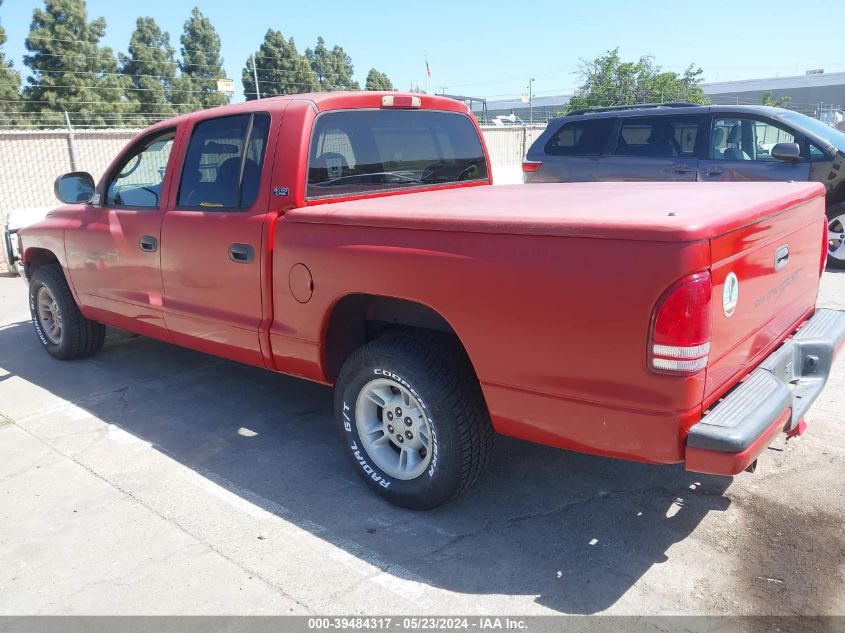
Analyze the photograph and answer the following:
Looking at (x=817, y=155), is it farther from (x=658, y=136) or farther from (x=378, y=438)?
(x=378, y=438)

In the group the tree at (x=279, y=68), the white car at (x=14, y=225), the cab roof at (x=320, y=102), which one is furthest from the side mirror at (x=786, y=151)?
the tree at (x=279, y=68)

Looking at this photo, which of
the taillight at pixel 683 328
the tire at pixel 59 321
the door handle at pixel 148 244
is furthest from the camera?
the tire at pixel 59 321

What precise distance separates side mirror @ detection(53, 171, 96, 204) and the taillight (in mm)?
4348

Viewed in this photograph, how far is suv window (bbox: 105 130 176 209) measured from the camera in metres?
4.58

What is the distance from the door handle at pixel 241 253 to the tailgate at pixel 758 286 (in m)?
2.35

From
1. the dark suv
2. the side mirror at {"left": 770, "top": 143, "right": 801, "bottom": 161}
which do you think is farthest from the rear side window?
the side mirror at {"left": 770, "top": 143, "right": 801, "bottom": 161}

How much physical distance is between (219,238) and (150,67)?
37.0m

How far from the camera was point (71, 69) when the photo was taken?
29.2 m

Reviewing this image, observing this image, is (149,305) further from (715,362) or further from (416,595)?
(715,362)

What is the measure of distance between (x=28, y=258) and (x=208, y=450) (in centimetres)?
306

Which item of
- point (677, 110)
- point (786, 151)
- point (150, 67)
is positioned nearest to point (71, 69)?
point (150, 67)

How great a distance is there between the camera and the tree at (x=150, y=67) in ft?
111

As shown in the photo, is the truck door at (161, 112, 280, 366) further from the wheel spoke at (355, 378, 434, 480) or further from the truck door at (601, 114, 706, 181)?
the truck door at (601, 114, 706, 181)

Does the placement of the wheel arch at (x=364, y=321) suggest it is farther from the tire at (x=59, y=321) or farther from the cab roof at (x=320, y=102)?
the tire at (x=59, y=321)
